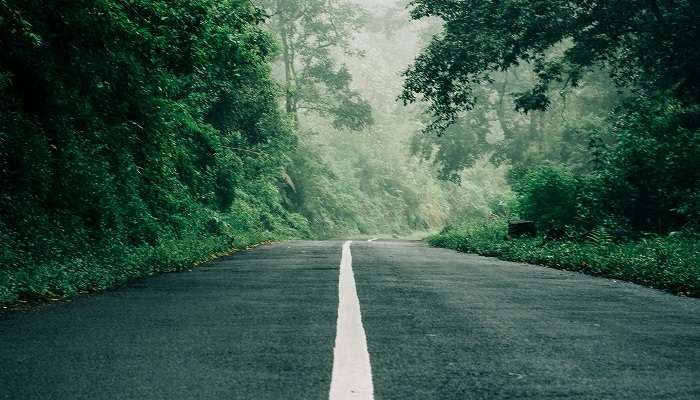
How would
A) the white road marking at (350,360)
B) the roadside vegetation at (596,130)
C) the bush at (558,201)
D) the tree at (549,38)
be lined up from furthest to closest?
1. the tree at (549,38)
2. the bush at (558,201)
3. the roadside vegetation at (596,130)
4. the white road marking at (350,360)

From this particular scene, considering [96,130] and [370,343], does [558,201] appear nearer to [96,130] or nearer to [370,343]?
[96,130]

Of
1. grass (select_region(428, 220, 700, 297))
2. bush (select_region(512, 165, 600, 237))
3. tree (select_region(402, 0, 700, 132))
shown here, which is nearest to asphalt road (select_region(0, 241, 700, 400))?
grass (select_region(428, 220, 700, 297))

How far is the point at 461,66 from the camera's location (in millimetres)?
23078

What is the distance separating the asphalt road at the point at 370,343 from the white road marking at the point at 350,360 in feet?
0.20

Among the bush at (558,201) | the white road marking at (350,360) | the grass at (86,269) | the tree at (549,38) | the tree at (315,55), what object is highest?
the tree at (315,55)

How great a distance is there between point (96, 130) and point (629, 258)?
33.1ft

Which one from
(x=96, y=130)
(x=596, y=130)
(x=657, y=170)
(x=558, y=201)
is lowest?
(x=558, y=201)

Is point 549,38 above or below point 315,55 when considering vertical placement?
below

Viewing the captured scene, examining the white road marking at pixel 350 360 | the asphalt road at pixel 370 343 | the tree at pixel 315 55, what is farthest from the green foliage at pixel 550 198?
the tree at pixel 315 55

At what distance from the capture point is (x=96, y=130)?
49.5 ft

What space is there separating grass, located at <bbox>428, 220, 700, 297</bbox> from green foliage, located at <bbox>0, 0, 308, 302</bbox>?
691 centimetres

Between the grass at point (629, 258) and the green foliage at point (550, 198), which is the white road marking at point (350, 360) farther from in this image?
the green foliage at point (550, 198)

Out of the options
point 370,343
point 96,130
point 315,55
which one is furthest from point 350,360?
point 315,55

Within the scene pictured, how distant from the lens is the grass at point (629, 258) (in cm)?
1045
